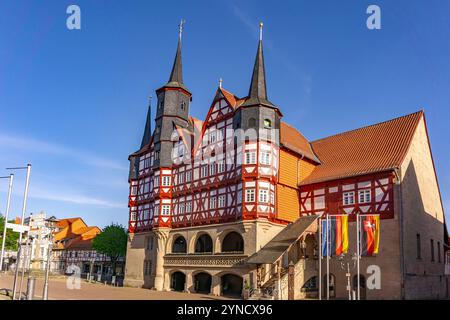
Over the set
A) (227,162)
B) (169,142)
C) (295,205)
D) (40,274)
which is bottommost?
(40,274)

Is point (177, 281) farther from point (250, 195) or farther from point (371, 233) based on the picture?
point (371, 233)

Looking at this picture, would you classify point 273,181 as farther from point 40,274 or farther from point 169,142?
point 40,274

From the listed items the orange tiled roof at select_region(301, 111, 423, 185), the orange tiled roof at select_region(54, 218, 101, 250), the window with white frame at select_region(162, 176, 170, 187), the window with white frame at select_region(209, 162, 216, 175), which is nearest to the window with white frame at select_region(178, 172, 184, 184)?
the window with white frame at select_region(162, 176, 170, 187)

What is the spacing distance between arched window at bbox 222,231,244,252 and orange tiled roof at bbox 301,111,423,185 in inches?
306

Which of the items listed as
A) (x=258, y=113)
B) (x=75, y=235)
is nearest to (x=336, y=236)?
→ (x=258, y=113)

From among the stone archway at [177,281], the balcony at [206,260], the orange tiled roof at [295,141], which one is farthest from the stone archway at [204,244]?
the orange tiled roof at [295,141]

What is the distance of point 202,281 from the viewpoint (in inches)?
1619

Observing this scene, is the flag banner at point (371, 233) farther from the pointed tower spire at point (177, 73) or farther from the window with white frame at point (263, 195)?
the pointed tower spire at point (177, 73)

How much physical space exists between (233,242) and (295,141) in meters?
11.3

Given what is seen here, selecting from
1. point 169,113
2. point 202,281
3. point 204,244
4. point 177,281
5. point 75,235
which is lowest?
point 177,281

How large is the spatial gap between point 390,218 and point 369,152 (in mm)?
6890

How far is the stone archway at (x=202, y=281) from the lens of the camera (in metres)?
40.5

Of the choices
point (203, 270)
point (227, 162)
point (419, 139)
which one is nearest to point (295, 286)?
point (203, 270)
